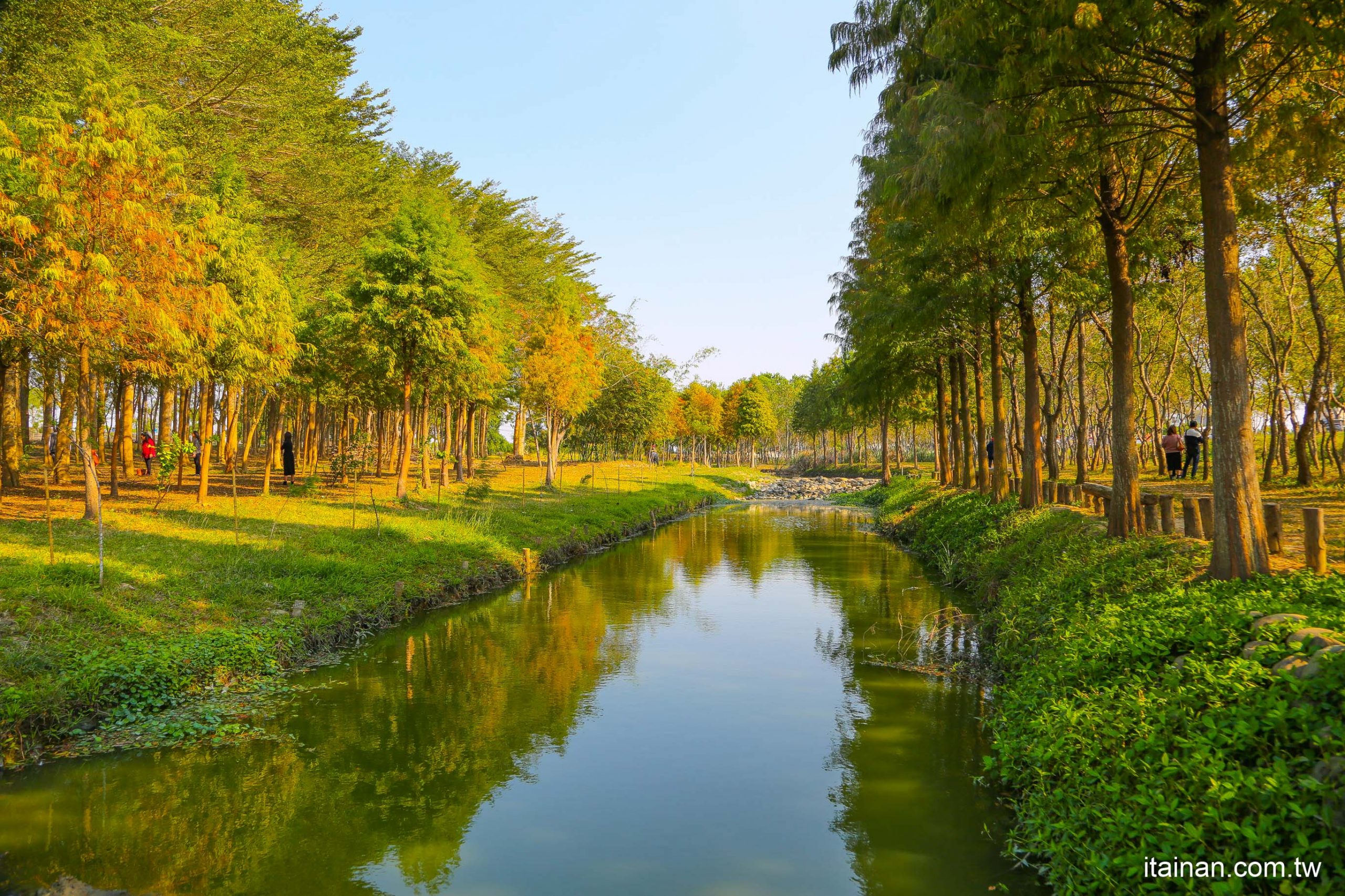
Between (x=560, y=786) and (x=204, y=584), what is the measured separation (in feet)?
26.1

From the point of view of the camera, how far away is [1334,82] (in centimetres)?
970

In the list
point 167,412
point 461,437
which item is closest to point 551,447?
point 461,437

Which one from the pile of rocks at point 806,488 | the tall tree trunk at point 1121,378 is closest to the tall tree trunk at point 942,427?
the pile of rocks at point 806,488

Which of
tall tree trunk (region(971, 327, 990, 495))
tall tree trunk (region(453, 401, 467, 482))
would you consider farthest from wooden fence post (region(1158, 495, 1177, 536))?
tall tree trunk (region(453, 401, 467, 482))

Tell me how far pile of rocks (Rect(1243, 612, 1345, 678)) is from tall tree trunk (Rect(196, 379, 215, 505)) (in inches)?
913

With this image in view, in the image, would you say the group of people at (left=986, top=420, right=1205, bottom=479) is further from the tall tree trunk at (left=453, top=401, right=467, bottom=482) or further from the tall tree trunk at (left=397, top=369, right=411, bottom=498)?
the tall tree trunk at (left=453, top=401, right=467, bottom=482)

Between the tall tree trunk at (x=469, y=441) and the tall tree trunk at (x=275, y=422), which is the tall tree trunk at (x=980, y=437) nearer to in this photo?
the tall tree trunk at (x=469, y=441)

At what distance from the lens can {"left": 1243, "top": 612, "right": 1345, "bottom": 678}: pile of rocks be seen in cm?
545

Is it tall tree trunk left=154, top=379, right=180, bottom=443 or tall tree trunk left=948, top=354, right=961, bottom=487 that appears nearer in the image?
Result: tall tree trunk left=154, top=379, right=180, bottom=443

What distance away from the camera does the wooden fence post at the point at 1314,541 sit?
8688 millimetres

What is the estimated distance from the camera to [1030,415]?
64.2 ft

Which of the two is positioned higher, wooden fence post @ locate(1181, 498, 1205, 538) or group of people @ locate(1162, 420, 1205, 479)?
group of people @ locate(1162, 420, 1205, 479)

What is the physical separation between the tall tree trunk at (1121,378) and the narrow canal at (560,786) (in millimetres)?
3737

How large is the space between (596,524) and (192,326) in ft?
47.4
